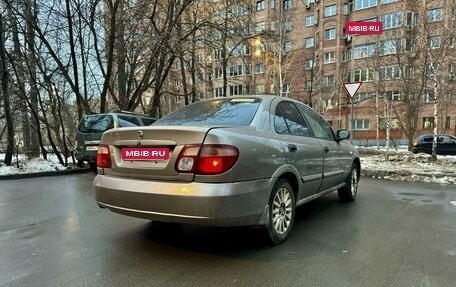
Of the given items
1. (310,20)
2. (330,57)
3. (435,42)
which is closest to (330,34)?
(330,57)

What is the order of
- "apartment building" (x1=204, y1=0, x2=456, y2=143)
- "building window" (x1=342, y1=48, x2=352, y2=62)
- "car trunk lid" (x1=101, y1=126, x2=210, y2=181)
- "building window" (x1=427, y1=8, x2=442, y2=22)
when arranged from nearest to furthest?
"car trunk lid" (x1=101, y1=126, x2=210, y2=181), "building window" (x1=427, y1=8, x2=442, y2=22), "apartment building" (x1=204, y1=0, x2=456, y2=143), "building window" (x1=342, y1=48, x2=352, y2=62)

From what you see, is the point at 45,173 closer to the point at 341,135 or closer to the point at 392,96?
the point at 341,135

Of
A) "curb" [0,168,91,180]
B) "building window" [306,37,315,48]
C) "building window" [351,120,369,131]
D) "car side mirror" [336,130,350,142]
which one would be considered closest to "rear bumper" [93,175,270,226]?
"car side mirror" [336,130,350,142]

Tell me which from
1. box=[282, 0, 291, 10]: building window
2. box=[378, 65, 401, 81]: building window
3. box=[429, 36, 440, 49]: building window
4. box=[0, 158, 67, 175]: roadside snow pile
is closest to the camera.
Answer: box=[0, 158, 67, 175]: roadside snow pile

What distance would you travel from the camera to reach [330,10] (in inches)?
1725

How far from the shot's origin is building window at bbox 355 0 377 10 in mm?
40344

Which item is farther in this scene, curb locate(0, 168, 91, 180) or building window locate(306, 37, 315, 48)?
building window locate(306, 37, 315, 48)

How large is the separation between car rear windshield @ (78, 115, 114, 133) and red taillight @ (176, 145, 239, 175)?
25.6ft

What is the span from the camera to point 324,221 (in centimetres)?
507

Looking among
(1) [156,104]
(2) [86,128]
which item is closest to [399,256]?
(2) [86,128]

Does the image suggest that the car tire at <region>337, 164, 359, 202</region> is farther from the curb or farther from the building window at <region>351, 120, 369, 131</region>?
the building window at <region>351, 120, 369, 131</region>

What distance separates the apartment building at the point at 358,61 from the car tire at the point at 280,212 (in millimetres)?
12226

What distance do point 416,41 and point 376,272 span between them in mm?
16148

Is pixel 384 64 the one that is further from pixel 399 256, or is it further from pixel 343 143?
pixel 399 256
